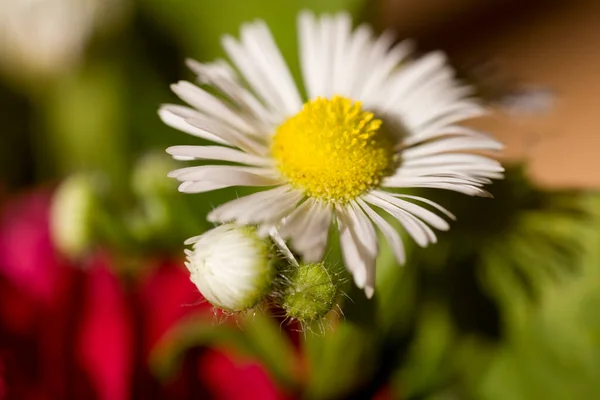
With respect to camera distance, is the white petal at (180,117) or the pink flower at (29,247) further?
the pink flower at (29,247)

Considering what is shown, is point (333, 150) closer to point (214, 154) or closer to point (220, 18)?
point (214, 154)

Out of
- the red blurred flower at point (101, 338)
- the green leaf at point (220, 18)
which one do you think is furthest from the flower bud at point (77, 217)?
the green leaf at point (220, 18)

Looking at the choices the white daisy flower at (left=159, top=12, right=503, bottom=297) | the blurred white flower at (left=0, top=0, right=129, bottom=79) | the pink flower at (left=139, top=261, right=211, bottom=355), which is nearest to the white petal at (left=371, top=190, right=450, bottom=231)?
the white daisy flower at (left=159, top=12, right=503, bottom=297)

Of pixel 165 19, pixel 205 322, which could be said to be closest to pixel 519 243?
pixel 205 322

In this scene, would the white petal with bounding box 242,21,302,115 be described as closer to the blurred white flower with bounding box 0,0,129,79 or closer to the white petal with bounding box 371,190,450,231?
the white petal with bounding box 371,190,450,231

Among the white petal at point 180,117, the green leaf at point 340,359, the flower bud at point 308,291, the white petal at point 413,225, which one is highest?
the white petal at point 180,117

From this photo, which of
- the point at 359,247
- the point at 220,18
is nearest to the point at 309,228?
the point at 359,247

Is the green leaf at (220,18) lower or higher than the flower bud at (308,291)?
higher

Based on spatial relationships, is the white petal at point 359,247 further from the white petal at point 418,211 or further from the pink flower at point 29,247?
the pink flower at point 29,247

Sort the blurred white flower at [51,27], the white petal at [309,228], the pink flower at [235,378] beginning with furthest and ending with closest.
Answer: the blurred white flower at [51,27]
the pink flower at [235,378]
the white petal at [309,228]
